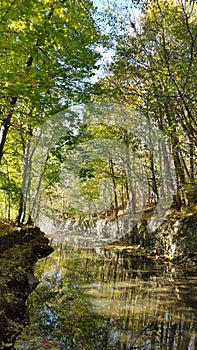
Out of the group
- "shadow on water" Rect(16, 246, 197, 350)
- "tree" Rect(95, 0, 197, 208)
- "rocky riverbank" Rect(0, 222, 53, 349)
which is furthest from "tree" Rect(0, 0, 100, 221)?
"shadow on water" Rect(16, 246, 197, 350)

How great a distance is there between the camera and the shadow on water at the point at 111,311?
16.4ft

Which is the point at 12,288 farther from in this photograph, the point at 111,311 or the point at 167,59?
the point at 167,59

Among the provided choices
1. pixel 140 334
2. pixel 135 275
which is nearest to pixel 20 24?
pixel 140 334

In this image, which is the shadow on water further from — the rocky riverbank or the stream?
the rocky riverbank

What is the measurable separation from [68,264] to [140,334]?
7.84 meters

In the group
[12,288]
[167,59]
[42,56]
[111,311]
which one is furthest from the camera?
[167,59]

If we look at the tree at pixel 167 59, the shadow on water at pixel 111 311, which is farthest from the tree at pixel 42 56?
the shadow on water at pixel 111 311

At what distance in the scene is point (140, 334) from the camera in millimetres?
5340

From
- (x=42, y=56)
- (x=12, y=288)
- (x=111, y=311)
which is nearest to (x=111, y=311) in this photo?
(x=111, y=311)

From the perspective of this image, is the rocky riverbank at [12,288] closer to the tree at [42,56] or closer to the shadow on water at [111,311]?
the shadow on water at [111,311]

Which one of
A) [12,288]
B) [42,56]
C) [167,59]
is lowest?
[12,288]

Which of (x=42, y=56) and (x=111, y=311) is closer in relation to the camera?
(x=111, y=311)

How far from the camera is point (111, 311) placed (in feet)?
21.4

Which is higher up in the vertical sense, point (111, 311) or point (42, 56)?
point (42, 56)
